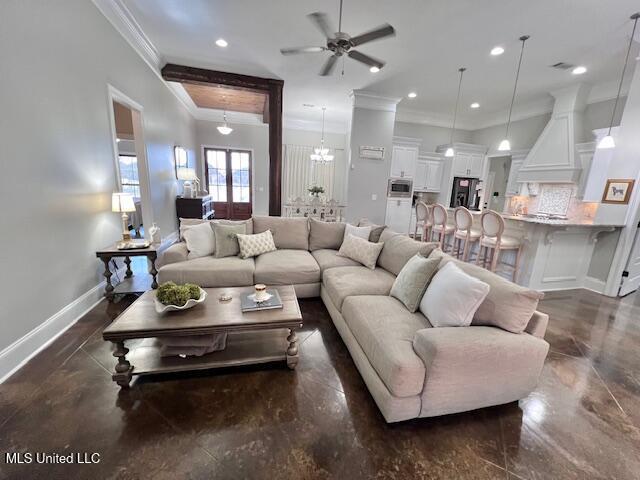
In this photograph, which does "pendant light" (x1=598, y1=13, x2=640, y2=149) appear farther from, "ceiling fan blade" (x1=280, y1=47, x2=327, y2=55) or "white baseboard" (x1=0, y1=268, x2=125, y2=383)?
"white baseboard" (x1=0, y1=268, x2=125, y2=383)

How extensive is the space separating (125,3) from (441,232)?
540 cm

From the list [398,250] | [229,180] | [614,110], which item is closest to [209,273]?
[398,250]

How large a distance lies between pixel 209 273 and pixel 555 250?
179 inches

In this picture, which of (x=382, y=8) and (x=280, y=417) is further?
(x=382, y=8)

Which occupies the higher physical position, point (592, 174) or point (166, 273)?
point (592, 174)

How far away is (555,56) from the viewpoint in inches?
142

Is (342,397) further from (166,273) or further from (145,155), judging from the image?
(145,155)

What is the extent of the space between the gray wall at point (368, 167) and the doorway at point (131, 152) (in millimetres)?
3646

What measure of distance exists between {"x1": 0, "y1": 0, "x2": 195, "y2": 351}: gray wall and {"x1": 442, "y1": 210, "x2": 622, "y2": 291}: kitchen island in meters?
5.27

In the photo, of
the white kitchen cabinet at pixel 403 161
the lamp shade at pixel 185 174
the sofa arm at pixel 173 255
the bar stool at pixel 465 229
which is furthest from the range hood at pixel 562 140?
the lamp shade at pixel 185 174

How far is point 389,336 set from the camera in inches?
63.3

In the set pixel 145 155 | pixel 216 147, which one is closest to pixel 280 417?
pixel 145 155

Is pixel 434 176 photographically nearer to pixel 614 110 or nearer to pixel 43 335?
pixel 614 110

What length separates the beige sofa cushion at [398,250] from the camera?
2.43m
